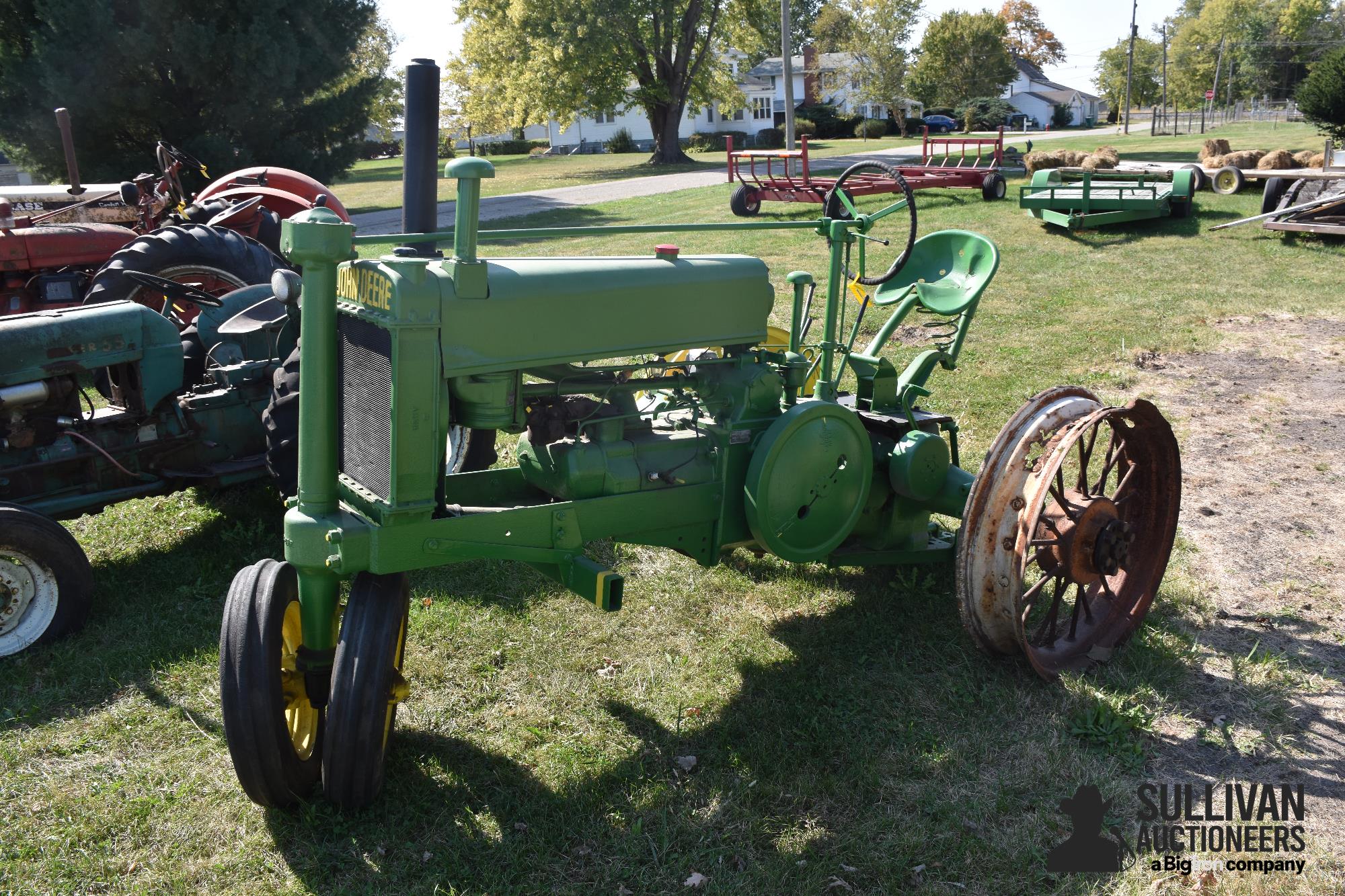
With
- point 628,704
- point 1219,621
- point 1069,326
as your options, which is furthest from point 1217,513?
point 1069,326

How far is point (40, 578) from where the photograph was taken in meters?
4.28

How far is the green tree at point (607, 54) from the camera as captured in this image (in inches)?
1131

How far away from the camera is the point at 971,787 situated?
11.0 ft

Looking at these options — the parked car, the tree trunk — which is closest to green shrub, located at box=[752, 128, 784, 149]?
the parked car

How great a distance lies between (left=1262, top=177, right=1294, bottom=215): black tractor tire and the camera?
13.8 metres

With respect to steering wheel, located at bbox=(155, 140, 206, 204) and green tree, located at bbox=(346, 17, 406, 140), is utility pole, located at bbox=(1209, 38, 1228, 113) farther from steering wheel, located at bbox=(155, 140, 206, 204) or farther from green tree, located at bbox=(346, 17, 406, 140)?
steering wheel, located at bbox=(155, 140, 206, 204)

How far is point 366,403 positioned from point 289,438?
5.06 ft

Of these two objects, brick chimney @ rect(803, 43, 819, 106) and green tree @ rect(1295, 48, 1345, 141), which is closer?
green tree @ rect(1295, 48, 1345, 141)

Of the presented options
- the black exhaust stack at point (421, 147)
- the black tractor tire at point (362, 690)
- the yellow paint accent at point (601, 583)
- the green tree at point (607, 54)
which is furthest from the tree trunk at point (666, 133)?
the black tractor tire at point (362, 690)

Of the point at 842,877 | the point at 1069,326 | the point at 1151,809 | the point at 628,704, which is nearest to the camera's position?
the point at 842,877

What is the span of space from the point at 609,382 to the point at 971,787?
5.81 ft

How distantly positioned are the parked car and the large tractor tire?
44096 mm

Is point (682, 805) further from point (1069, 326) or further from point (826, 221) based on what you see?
point (1069, 326)

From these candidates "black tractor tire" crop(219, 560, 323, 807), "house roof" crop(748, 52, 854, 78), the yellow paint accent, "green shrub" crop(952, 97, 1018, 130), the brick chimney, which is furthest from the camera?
"house roof" crop(748, 52, 854, 78)
